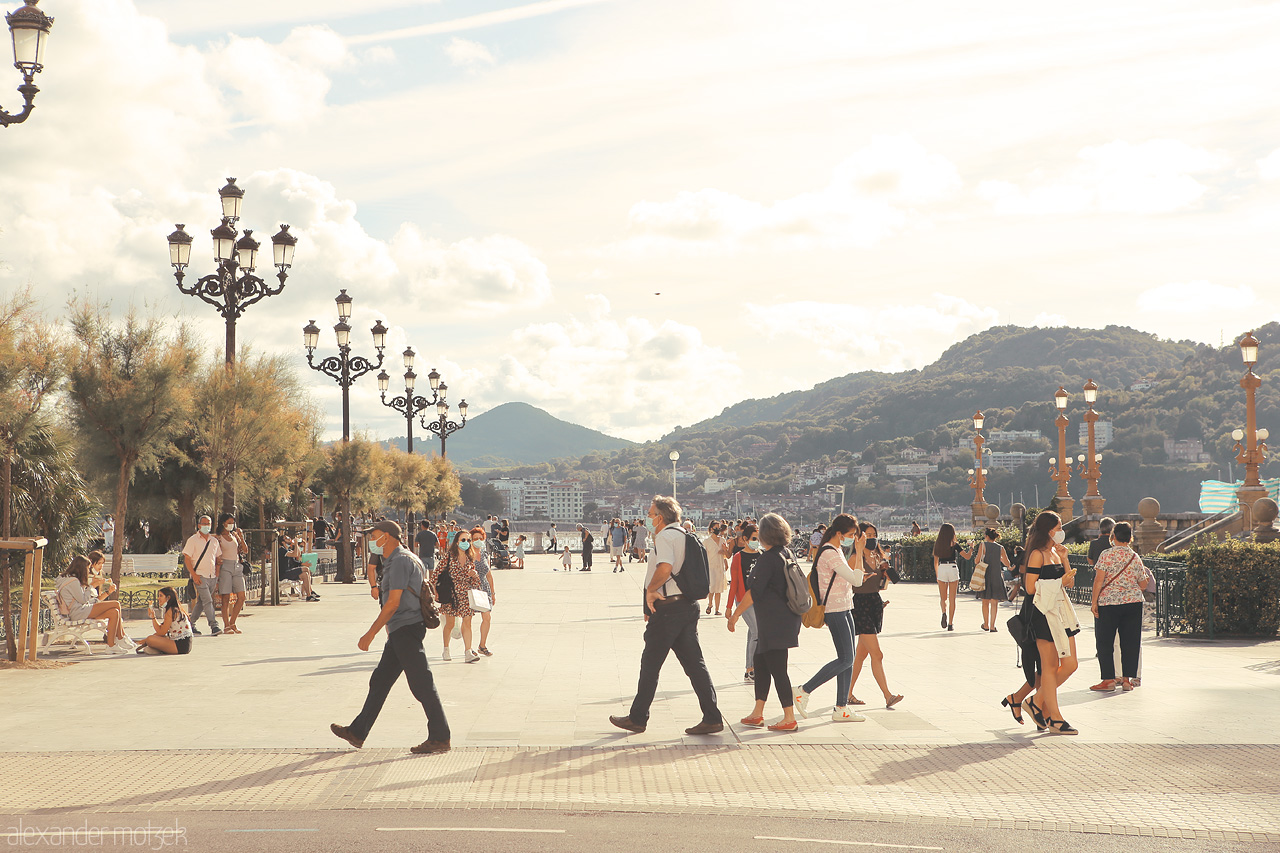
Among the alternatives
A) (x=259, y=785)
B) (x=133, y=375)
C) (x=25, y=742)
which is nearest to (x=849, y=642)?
(x=259, y=785)

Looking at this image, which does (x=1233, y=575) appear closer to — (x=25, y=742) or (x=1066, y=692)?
(x=1066, y=692)

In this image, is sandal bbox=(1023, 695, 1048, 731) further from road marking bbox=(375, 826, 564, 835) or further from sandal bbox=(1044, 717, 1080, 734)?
road marking bbox=(375, 826, 564, 835)

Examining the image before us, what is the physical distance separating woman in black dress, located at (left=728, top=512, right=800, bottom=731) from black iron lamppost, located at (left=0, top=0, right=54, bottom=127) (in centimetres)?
750

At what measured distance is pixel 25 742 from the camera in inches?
333

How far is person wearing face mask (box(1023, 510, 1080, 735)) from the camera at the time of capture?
8.73 m

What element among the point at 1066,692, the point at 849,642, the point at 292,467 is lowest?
the point at 1066,692

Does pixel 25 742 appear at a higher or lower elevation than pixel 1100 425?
lower

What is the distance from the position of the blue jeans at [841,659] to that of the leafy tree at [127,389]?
38.7 feet

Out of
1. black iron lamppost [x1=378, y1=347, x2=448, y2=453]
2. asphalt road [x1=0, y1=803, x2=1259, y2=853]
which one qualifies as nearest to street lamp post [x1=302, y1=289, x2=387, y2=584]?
black iron lamppost [x1=378, y1=347, x2=448, y2=453]

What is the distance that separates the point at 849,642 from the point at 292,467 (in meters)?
22.2

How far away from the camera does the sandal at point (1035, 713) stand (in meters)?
8.80

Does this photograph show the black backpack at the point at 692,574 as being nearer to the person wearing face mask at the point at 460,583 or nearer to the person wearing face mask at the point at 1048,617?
the person wearing face mask at the point at 1048,617

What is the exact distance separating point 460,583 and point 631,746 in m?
5.21

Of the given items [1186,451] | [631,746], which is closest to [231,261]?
[631,746]
